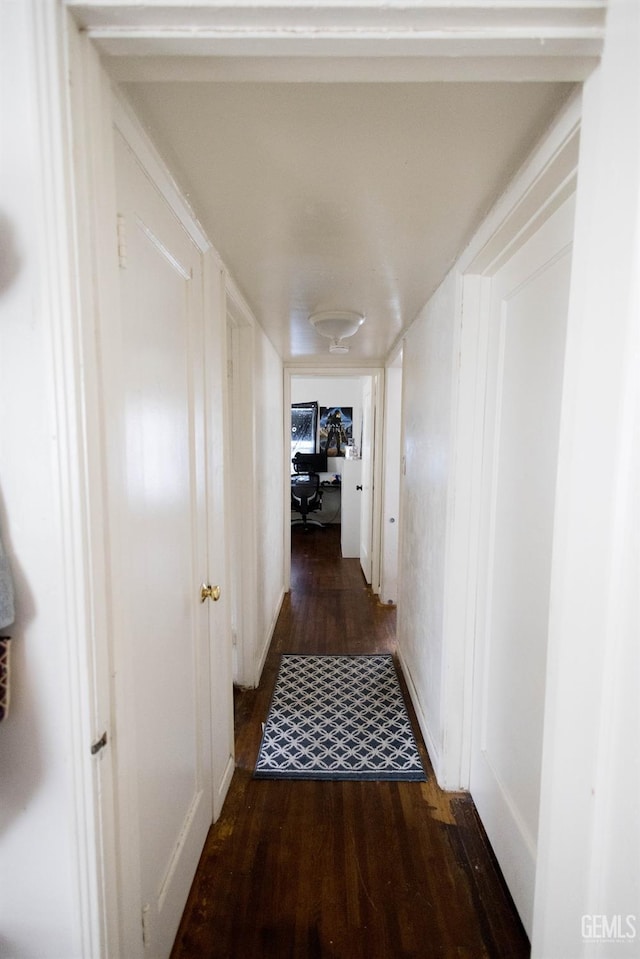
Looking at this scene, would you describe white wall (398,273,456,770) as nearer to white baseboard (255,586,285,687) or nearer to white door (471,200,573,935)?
white door (471,200,573,935)

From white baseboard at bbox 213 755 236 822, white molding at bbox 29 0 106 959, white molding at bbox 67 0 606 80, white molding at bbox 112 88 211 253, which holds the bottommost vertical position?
white baseboard at bbox 213 755 236 822

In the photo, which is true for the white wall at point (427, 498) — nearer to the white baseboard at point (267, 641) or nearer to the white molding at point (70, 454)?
the white baseboard at point (267, 641)

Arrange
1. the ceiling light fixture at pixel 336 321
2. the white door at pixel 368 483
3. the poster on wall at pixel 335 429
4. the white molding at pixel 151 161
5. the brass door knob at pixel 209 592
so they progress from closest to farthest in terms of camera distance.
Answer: the white molding at pixel 151 161
the brass door knob at pixel 209 592
the ceiling light fixture at pixel 336 321
the white door at pixel 368 483
the poster on wall at pixel 335 429

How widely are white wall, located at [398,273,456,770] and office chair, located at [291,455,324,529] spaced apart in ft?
11.0

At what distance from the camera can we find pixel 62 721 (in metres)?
0.66

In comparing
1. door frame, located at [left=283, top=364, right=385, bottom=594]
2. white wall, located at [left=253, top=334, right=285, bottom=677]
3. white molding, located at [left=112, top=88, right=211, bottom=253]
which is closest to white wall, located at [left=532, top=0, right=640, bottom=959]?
white molding, located at [left=112, top=88, right=211, bottom=253]

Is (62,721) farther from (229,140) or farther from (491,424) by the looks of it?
(491,424)

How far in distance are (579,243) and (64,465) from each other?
90 centimetres

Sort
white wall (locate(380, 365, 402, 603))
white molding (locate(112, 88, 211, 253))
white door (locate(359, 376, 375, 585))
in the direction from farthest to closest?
white door (locate(359, 376, 375, 585))
white wall (locate(380, 365, 402, 603))
white molding (locate(112, 88, 211, 253))

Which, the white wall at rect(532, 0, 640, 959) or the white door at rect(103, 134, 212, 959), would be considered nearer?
the white wall at rect(532, 0, 640, 959)

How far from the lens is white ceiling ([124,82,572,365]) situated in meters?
0.79

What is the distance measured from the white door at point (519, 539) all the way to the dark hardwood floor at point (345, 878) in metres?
0.11

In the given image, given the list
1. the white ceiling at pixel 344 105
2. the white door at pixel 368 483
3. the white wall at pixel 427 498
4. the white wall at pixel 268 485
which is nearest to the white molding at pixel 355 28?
the white ceiling at pixel 344 105

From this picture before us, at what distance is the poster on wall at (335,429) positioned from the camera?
6.57 m
